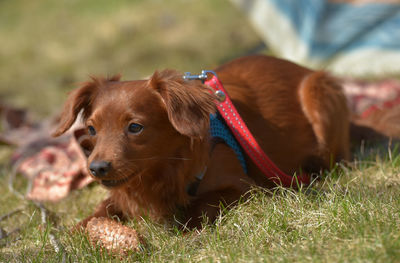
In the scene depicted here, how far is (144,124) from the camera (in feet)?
7.74

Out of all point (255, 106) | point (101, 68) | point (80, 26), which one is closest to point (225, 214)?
point (255, 106)

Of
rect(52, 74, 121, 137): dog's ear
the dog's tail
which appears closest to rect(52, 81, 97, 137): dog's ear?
rect(52, 74, 121, 137): dog's ear

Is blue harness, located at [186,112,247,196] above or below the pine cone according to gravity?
above

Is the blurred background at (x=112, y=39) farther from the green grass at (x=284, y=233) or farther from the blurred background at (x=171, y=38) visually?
the green grass at (x=284, y=233)

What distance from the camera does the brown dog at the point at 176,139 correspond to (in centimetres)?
233

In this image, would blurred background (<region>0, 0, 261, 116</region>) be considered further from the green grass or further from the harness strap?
the green grass

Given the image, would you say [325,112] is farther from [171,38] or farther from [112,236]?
[171,38]

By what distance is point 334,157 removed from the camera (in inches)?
130

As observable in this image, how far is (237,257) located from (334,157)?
1671mm

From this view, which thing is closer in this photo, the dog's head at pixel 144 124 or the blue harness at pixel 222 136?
the dog's head at pixel 144 124

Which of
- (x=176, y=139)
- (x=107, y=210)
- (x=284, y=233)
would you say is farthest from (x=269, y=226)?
(x=107, y=210)

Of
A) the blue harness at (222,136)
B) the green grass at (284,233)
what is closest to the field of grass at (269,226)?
the green grass at (284,233)

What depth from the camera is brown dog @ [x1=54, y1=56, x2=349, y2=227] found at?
2330mm

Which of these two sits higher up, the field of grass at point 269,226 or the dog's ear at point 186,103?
the dog's ear at point 186,103
